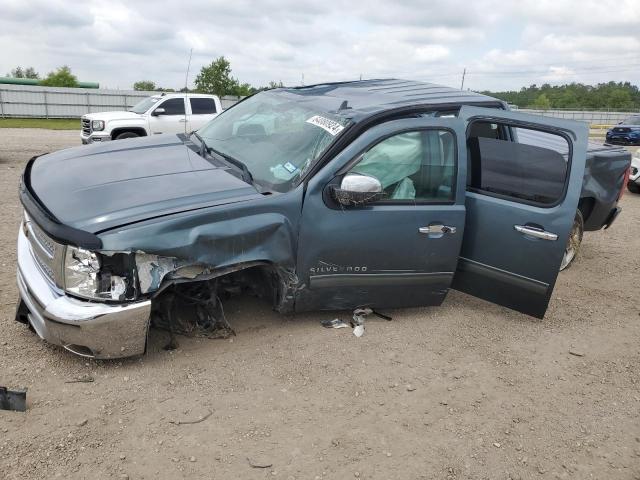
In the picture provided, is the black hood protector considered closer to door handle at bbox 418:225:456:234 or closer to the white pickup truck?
door handle at bbox 418:225:456:234

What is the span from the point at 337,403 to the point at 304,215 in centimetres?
121

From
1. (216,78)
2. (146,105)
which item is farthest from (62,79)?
(146,105)

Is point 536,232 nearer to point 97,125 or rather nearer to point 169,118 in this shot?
point 97,125

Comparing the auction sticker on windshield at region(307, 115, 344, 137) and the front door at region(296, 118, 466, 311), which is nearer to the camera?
the front door at region(296, 118, 466, 311)

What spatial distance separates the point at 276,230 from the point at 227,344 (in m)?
0.91

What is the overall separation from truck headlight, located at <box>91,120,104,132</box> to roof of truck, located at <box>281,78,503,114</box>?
8860mm

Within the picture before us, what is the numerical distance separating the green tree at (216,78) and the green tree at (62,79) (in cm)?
2222

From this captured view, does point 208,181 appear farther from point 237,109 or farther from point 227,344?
point 237,109

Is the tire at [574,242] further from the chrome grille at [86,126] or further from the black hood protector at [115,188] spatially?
the chrome grille at [86,126]

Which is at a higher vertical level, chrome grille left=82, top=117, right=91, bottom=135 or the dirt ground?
chrome grille left=82, top=117, right=91, bottom=135

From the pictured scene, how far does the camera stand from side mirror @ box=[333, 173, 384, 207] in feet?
11.3

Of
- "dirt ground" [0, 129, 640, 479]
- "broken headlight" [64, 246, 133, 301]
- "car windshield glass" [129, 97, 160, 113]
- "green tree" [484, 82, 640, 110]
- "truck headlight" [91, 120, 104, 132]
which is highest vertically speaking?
"green tree" [484, 82, 640, 110]

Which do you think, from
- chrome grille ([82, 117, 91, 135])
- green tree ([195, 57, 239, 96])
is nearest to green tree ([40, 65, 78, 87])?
green tree ([195, 57, 239, 96])

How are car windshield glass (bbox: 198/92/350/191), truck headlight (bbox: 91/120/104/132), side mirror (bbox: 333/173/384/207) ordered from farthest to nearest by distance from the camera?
truck headlight (bbox: 91/120/104/132), car windshield glass (bbox: 198/92/350/191), side mirror (bbox: 333/173/384/207)
